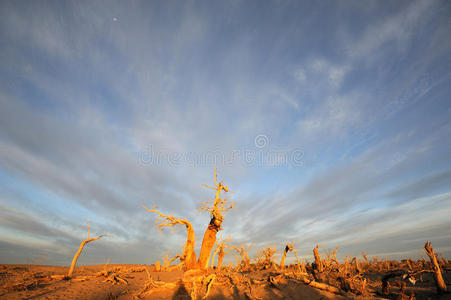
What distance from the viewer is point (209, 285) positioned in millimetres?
10445

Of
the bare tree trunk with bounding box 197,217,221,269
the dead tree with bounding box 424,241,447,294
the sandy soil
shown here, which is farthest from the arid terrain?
the bare tree trunk with bounding box 197,217,221,269

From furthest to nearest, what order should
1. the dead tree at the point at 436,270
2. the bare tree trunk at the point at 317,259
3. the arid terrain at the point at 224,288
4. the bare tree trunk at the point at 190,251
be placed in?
the bare tree trunk at the point at 190,251 → the bare tree trunk at the point at 317,259 → the dead tree at the point at 436,270 → the arid terrain at the point at 224,288

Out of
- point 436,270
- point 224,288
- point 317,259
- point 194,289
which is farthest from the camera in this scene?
point 317,259

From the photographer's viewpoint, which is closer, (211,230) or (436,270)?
(436,270)

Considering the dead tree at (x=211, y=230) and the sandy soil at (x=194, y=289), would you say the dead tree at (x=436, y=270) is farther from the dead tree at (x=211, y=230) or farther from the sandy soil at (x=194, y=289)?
the dead tree at (x=211, y=230)

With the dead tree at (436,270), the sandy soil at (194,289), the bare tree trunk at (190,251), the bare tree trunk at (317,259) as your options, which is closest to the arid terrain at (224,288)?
the sandy soil at (194,289)

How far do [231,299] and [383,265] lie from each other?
1795 cm

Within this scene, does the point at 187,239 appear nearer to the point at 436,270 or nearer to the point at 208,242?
the point at 208,242

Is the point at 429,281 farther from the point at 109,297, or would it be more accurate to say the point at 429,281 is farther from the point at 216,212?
the point at 109,297

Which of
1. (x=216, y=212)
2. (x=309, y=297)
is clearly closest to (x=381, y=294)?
(x=309, y=297)

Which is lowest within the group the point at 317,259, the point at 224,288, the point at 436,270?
the point at 224,288

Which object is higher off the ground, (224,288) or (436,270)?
(436,270)

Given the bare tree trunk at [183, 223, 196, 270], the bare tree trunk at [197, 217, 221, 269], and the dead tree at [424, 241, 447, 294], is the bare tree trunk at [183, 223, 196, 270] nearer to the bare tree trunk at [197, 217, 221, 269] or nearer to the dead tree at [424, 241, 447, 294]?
the bare tree trunk at [197, 217, 221, 269]

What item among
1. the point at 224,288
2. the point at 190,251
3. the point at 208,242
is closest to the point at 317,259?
the point at 224,288
